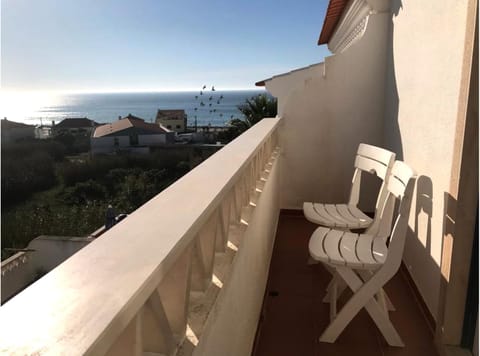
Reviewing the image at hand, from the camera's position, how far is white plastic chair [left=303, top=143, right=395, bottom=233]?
2.76 metres

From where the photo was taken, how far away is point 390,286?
118 inches

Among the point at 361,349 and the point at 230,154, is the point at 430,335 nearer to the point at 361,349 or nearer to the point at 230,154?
the point at 361,349

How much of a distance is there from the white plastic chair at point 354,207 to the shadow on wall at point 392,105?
38 centimetres

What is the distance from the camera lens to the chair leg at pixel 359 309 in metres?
2.20

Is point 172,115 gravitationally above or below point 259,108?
below

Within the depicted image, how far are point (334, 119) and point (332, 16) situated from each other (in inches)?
127

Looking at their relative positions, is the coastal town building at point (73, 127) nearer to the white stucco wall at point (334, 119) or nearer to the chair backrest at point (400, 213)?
the white stucco wall at point (334, 119)

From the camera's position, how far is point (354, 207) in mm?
3176

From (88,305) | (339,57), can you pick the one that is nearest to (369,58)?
(339,57)

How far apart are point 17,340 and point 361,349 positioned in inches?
86.4

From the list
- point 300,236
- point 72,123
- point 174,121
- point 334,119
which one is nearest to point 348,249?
point 300,236

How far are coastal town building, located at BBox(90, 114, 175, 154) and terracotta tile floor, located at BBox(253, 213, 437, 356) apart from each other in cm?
3790

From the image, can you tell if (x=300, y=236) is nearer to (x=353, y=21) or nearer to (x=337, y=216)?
(x=337, y=216)

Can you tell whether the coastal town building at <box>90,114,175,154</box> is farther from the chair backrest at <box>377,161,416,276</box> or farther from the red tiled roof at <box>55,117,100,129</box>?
the chair backrest at <box>377,161,416,276</box>
